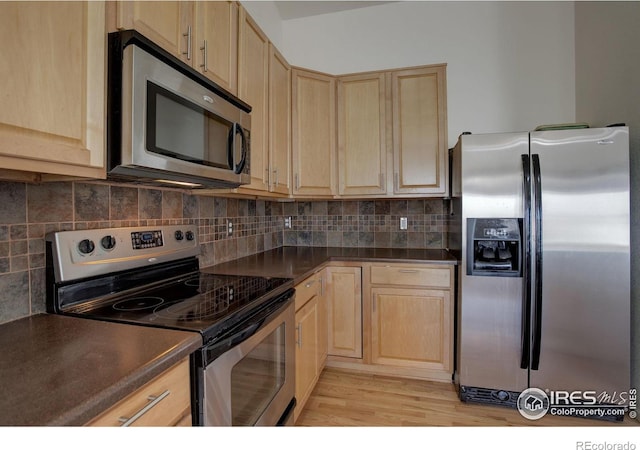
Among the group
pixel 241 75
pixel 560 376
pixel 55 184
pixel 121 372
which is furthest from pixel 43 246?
pixel 560 376

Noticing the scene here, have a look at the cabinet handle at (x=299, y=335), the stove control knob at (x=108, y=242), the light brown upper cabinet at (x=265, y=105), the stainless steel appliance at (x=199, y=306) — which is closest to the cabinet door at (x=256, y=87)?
the light brown upper cabinet at (x=265, y=105)

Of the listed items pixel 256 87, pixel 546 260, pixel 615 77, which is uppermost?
pixel 615 77

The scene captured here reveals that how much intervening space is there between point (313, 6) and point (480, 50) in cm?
146

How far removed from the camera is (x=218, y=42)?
1.49 metres

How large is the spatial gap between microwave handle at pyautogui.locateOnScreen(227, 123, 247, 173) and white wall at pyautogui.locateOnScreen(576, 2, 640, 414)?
2188 millimetres

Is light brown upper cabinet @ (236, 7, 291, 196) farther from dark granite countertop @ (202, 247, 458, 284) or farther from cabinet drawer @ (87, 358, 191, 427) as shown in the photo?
cabinet drawer @ (87, 358, 191, 427)

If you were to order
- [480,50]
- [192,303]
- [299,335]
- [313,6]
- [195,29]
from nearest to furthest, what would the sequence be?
[192,303], [195,29], [299,335], [480,50], [313,6]

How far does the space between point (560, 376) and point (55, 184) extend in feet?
8.73

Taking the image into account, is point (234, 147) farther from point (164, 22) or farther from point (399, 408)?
point (399, 408)

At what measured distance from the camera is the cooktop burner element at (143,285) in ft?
3.49

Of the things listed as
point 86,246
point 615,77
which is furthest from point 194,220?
point 615,77

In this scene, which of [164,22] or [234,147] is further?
[234,147]

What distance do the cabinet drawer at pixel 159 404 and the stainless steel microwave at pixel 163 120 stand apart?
615 millimetres

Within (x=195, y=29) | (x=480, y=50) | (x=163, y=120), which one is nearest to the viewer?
(x=163, y=120)
